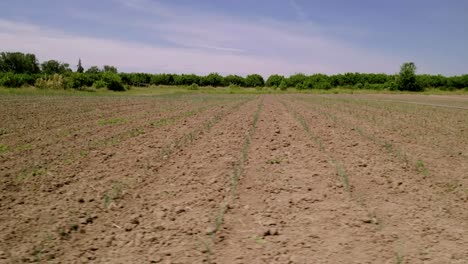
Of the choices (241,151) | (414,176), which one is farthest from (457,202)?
(241,151)

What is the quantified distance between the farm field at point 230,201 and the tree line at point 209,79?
4509 cm

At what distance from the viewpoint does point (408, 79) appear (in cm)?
7150

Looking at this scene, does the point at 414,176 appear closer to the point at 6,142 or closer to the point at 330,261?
the point at 330,261

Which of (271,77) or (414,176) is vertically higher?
(271,77)

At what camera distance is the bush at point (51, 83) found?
1815 inches

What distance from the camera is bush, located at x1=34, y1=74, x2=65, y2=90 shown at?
46.1 m

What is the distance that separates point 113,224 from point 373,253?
9.71ft

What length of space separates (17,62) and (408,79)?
98222 mm

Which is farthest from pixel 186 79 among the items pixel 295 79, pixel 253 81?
pixel 295 79

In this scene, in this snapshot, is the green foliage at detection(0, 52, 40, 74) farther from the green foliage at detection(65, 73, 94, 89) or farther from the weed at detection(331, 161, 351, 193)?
the weed at detection(331, 161, 351, 193)

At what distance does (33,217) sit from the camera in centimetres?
439

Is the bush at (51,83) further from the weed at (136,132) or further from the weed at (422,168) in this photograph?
the weed at (422,168)

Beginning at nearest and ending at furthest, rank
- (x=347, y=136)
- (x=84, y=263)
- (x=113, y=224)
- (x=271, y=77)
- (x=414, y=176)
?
1. (x=84, y=263)
2. (x=113, y=224)
3. (x=414, y=176)
4. (x=347, y=136)
5. (x=271, y=77)

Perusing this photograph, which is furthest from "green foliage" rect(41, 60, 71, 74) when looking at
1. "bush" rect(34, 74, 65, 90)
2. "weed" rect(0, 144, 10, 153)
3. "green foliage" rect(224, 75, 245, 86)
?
"weed" rect(0, 144, 10, 153)
